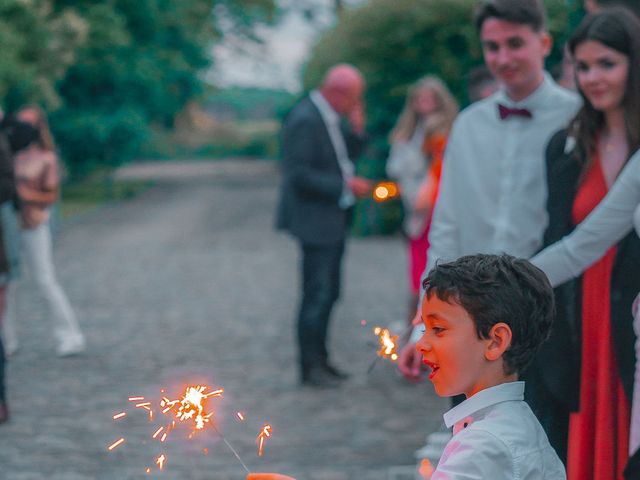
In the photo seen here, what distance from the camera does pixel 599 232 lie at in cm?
333

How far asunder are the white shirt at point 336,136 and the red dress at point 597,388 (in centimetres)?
410

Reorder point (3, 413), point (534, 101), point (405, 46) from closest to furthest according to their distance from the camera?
point (534, 101) → point (3, 413) → point (405, 46)

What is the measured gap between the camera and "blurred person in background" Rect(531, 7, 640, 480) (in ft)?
11.3

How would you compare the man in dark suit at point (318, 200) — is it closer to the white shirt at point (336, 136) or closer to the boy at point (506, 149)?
the white shirt at point (336, 136)

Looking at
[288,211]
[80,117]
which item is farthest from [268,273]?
[80,117]

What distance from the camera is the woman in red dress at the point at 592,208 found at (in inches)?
135

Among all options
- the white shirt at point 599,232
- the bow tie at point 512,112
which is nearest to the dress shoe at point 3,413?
the bow tie at point 512,112

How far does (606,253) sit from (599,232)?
0.16 m

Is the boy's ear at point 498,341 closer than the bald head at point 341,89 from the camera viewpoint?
Yes

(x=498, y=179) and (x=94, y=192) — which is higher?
(x=498, y=179)

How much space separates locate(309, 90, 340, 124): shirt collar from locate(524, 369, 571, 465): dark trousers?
13.8 ft

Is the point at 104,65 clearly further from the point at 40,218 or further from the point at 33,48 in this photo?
the point at 40,218

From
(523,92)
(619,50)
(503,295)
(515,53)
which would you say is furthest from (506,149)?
(503,295)

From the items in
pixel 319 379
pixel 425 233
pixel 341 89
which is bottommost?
pixel 319 379
